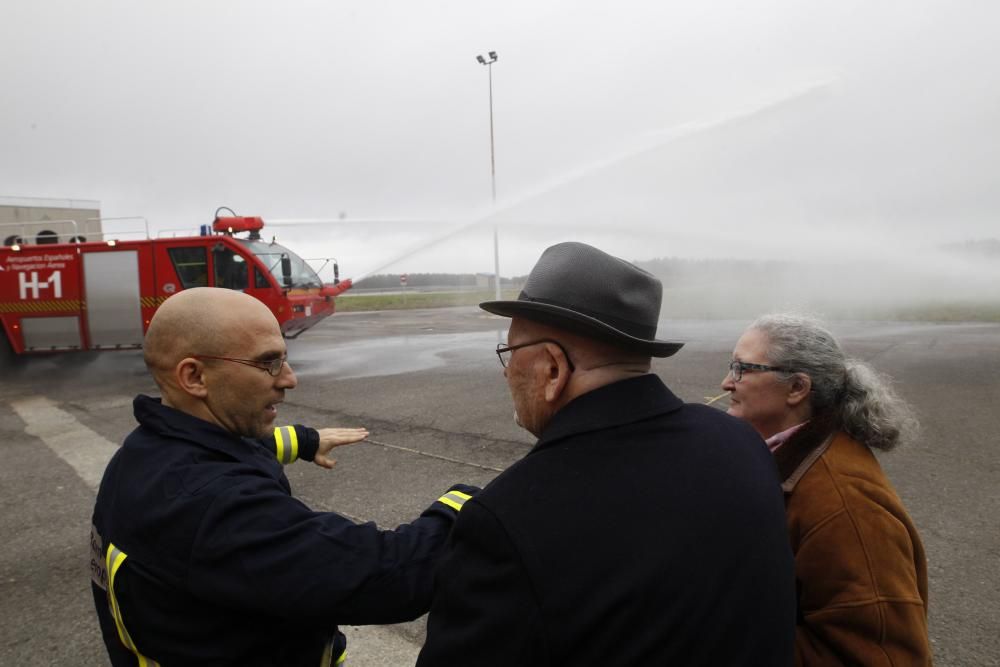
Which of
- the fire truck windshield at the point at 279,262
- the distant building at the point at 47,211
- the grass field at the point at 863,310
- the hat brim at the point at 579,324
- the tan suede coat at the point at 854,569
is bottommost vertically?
the grass field at the point at 863,310

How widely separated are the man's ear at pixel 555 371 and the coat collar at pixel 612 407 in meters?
0.06

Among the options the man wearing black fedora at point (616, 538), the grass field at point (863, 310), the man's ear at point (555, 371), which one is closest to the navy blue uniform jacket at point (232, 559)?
the man wearing black fedora at point (616, 538)

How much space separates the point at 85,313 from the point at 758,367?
13.1 metres

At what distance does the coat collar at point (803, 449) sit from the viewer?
1.79m

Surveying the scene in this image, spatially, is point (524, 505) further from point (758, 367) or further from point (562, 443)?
point (758, 367)

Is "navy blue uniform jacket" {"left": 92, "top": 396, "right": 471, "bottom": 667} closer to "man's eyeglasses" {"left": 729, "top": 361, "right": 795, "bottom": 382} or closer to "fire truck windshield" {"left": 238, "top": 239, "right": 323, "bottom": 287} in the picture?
"man's eyeglasses" {"left": 729, "top": 361, "right": 795, "bottom": 382}

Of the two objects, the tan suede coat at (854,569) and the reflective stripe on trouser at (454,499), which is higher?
the reflective stripe on trouser at (454,499)

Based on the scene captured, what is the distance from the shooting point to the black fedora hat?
1.25 meters

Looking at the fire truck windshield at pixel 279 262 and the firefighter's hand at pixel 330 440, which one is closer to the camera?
the firefighter's hand at pixel 330 440

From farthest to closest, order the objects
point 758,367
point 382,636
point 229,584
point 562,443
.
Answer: point 382,636, point 758,367, point 229,584, point 562,443

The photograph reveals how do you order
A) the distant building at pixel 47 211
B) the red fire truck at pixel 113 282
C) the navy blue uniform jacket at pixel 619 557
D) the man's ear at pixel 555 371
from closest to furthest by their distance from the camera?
the navy blue uniform jacket at pixel 619 557 → the man's ear at pixel 555 371 → the red fire truck at pixel 113 282 → the distant building at pixel 47 211

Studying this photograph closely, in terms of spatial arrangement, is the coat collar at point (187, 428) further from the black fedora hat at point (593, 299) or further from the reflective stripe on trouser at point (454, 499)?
the black fedora hat at point (593, 299)

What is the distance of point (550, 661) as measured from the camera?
99 centimetres

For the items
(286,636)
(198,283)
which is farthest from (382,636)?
(198,283)
